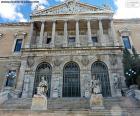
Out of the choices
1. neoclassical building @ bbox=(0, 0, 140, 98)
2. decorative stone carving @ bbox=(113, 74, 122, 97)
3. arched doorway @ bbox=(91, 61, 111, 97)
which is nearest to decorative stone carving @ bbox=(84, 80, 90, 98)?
neoclassical building @ bbox=(0, 0, 140, 98)

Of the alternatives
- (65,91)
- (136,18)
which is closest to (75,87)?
(65,91)

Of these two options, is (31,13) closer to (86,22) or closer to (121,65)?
(86,22)

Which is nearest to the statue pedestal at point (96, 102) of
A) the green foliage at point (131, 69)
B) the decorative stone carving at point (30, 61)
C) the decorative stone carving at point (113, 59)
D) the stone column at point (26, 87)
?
the green foliage at point (131, 69)

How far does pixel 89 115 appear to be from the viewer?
1290 cm

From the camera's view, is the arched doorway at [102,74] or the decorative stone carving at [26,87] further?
the arched doorway at [102,74]

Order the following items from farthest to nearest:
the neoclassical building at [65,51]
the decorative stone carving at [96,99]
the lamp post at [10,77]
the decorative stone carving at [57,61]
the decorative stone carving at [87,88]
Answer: the lamp post at [10,77]
the decorative stone carving at [57,61]
the neoclassical building at [65,51]
the decorative stone carving at [87,88]
the decorative stone carving at [96,99]

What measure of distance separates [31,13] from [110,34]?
35.0 feet

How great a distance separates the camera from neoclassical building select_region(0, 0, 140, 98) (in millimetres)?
22859

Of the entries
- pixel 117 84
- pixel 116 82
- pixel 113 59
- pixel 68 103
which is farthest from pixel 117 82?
pixel 68 103

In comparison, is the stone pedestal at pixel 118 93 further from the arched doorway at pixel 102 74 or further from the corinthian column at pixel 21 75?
the corinthian column at pixel 21 75

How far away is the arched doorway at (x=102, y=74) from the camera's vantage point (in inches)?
893

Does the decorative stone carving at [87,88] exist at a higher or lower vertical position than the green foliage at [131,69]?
lower

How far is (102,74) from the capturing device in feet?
77.7

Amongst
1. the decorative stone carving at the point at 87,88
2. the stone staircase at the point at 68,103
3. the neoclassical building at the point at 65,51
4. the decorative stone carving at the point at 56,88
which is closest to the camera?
the stone staircase at the point at 68,103
